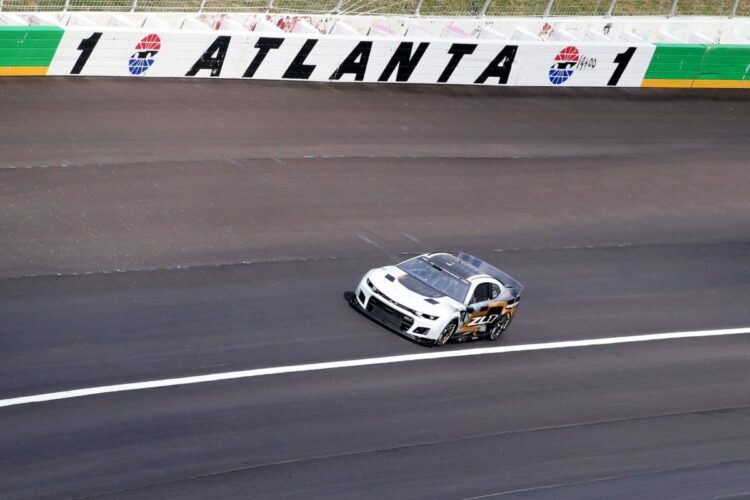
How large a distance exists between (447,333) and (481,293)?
92cm

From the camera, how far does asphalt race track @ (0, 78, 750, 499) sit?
15.5 metres

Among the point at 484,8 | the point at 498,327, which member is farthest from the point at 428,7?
the point at 498,327

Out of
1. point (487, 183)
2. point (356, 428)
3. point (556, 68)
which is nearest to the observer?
point (356, 428)

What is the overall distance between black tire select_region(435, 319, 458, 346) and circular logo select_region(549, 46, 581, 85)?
1432 centimetres

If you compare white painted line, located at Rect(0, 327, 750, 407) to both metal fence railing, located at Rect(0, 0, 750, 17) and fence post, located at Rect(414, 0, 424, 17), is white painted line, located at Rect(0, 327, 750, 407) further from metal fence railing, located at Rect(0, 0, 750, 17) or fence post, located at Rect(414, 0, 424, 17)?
fence post, located at Rect(414, 0, 424, 17)

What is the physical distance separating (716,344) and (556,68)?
39.9 ft

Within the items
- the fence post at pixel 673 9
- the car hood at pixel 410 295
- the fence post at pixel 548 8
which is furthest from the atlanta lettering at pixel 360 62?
the car hood at pixel 410 295

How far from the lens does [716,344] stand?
71.4 ft

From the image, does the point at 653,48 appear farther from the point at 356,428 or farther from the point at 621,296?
the point at 356,428

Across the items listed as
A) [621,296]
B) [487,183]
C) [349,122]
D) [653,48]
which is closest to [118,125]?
[349,122]

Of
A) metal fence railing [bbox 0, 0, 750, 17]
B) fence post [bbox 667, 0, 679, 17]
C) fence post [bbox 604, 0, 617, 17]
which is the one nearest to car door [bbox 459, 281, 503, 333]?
metal fence railing [bbox 0, 0, 750, 17]

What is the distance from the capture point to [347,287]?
20.5 m

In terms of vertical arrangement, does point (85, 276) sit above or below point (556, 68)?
below

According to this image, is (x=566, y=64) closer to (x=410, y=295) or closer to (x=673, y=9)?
(x=673, y=9)
